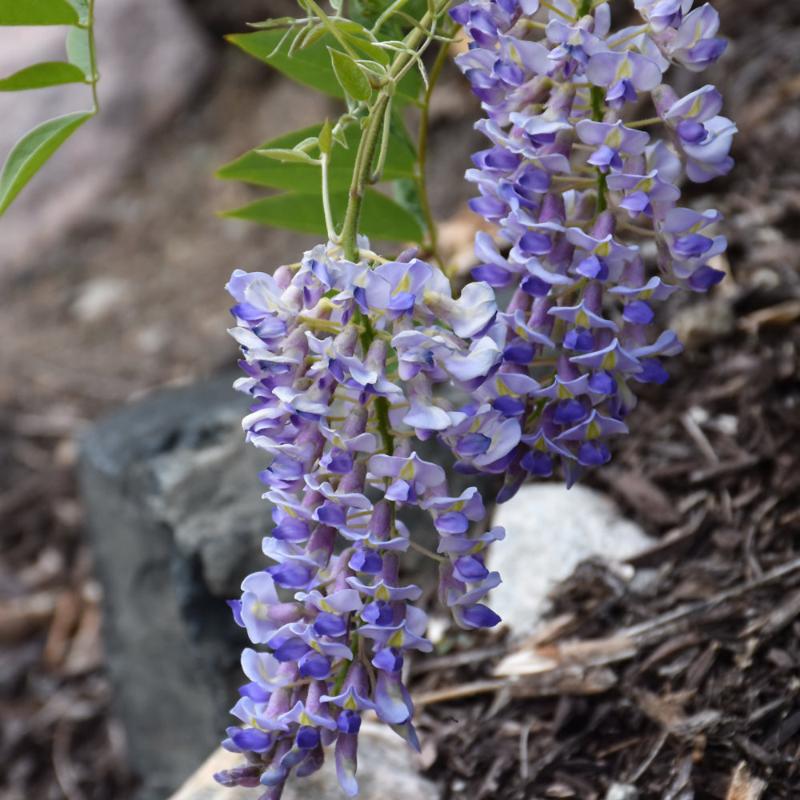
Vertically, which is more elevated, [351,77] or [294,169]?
[351,77]

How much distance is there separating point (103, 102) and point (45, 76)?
346 cm

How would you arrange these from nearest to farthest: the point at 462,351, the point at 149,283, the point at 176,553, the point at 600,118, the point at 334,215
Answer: the point at 462,351 < the point at 600,118 < the point at 334,215 < the point at 176,553 < the point at 149,283

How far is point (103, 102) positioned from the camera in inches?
175

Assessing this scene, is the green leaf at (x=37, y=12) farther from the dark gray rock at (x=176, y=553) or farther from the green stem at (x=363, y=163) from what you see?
the dark gray rock at (x=176, y=553)

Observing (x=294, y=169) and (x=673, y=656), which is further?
(x=673, y=656)

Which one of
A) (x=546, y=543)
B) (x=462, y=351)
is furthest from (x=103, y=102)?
(x=462, y=351)

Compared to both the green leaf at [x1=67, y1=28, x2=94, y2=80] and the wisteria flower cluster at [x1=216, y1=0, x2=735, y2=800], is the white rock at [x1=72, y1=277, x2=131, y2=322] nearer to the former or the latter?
the green leaf at [x1=67, y1=28, x2=94, y2=80]

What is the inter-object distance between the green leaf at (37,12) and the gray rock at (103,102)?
10.7 feet

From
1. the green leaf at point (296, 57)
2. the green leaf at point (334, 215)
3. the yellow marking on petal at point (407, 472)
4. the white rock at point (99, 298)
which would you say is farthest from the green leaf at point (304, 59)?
the white rock at point (99, 298)

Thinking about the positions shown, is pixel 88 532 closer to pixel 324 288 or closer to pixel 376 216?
pixel 376 216

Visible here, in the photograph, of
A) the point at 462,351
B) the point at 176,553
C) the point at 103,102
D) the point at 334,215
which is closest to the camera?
the point at 462,351

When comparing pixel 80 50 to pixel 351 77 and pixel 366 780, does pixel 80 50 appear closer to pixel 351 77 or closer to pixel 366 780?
pixel 351 77

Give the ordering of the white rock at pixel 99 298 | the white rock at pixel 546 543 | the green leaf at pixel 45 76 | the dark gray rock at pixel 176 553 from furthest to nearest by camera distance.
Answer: the white rock at pixel 99 298 → the dark gray rock at pixel 176 553 → the white rock at pixel 546 543 → the green leaf at pixel 45 76

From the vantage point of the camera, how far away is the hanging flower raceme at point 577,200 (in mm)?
993
